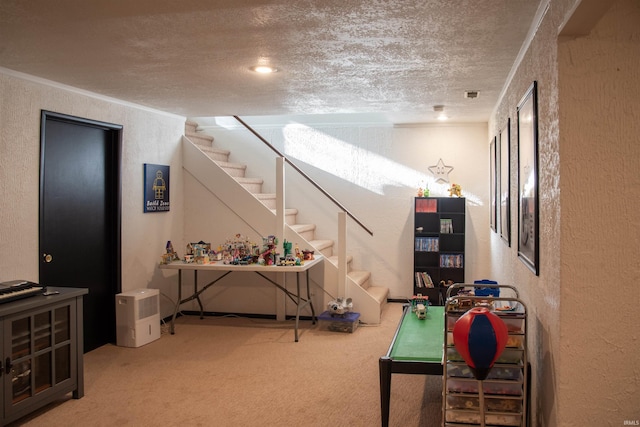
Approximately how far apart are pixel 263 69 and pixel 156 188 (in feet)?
7.92

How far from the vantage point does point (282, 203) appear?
5.80m

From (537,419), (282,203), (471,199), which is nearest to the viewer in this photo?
(537,419)

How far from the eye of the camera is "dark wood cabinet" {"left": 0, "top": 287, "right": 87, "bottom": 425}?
3.18 metres

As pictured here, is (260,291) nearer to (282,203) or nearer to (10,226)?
(282,203)

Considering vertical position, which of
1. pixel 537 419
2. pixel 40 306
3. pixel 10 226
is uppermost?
pixel 10 226

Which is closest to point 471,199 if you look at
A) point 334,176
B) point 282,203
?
point 334,176

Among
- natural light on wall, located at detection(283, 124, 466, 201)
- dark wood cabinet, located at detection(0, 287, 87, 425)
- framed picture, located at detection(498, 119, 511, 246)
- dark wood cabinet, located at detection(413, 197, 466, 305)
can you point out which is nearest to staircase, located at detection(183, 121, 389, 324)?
dark wood cabinet, located at detection(413, 197, 466, 305)

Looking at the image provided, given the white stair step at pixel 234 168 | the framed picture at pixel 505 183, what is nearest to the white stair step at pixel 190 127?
the white stair step at pixel 234 168

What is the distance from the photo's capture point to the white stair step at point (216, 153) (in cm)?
652

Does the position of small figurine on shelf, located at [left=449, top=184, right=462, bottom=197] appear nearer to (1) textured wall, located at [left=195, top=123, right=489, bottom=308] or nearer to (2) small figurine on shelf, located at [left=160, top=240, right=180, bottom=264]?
(1) textured wall, located at [left=195, top=123, right=489, bottom=308]

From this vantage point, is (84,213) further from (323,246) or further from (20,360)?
(323,246)

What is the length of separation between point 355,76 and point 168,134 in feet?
8.95

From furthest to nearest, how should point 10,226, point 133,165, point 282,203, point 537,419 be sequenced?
point 282,203, point 133,165, point 10,226, point 537,419

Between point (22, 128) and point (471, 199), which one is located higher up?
point (22, 128)
